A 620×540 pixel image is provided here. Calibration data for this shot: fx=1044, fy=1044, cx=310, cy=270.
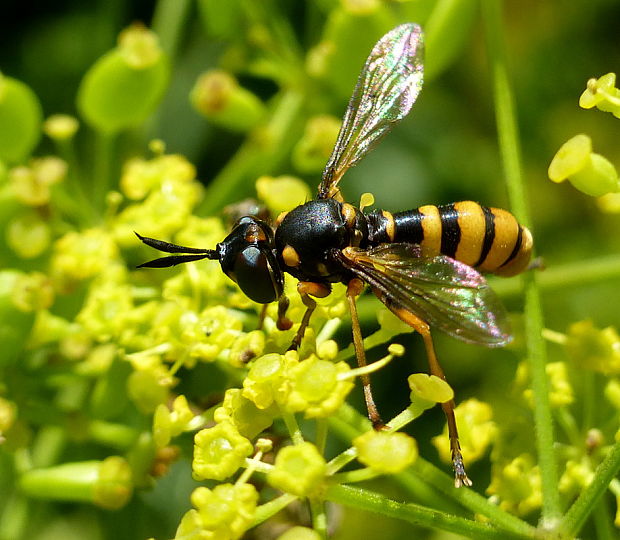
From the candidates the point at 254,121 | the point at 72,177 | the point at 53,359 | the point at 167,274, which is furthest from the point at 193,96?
the point at 53,359

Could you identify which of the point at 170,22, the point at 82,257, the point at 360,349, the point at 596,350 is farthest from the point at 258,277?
the point at 170,22

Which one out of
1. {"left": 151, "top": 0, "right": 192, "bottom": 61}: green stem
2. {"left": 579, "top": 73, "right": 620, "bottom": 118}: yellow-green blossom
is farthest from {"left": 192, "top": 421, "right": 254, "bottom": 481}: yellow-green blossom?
{"left": 151, "top": 0, "right": 192, "bottom": 61}: green stem

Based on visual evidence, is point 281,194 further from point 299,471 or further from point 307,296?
point 299,471

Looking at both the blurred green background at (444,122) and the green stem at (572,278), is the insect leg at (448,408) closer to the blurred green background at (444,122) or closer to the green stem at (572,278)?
the green stem at (572,278)

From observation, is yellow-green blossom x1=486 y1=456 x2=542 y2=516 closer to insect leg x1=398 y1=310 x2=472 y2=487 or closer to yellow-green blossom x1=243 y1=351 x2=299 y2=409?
insect leg x1=398 y1=310 x2=472 y2=487

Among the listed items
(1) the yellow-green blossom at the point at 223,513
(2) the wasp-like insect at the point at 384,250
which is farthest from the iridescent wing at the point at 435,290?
(1) the yellow-green blossom at the point at 223,513

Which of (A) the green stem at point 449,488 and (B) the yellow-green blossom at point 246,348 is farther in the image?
(B) the yellow-green blossom at point 246,348
